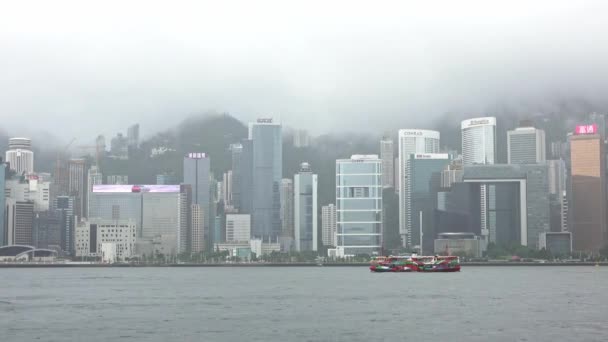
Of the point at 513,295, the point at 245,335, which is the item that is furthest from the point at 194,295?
the point at 245,335

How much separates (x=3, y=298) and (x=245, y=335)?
6425 cm

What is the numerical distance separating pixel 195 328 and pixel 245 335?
A: 7.36 m

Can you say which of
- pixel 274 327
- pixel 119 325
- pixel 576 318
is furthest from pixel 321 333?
pixel 576 318

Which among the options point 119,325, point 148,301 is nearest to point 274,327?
point 119,325

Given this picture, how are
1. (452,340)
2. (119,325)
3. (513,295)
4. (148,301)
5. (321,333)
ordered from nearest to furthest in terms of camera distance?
(452,340) → (321,333) → (119,325) → (148,301) → (513,295)

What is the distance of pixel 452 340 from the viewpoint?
8612 cm

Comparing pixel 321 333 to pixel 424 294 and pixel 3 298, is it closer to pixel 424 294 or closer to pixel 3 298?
pixel 424 294

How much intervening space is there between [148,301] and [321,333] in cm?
4785

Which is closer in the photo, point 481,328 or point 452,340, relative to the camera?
point 452,340

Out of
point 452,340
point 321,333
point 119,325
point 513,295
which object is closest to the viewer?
point 452,340

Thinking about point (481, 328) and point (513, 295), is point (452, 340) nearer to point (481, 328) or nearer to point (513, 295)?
point (481, 328)

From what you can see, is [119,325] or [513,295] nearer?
[119,325]

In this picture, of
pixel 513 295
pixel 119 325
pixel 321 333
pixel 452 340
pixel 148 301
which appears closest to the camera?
pixel 452 340

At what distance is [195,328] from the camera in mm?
96312
